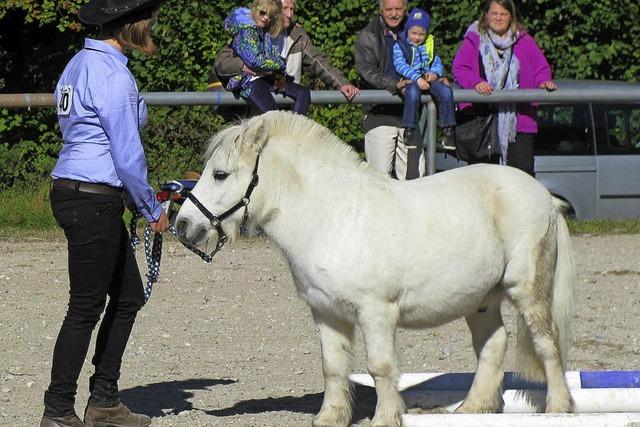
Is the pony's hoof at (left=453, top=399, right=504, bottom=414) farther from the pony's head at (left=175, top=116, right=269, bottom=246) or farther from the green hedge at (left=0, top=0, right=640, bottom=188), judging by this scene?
the green hedge at (left=0, top=0, right=640, bottom=188)

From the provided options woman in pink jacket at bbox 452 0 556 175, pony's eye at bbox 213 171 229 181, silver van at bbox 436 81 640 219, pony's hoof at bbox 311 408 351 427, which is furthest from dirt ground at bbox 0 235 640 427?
silver van at bbox 436 81 640 219

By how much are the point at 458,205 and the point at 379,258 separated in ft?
1.89

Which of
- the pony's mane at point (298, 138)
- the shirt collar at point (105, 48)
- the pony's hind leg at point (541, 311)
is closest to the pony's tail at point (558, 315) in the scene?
the pony's hind leg at point (541, 311)

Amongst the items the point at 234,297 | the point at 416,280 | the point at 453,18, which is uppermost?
the point at 453,18

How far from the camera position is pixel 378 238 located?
6.46 meters

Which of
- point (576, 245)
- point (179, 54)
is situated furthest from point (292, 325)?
point (179, 54)

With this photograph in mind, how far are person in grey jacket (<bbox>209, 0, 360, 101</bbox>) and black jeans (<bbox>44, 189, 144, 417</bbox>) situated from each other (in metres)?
4.07

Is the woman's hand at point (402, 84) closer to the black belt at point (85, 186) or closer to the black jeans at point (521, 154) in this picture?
the black jeans at point (521, 154)

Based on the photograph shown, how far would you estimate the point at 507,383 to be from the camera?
7.45m

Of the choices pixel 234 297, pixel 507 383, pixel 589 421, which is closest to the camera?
pixel 589 421

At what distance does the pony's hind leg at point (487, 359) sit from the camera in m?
7.01

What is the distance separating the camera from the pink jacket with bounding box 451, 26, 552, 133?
11.1m

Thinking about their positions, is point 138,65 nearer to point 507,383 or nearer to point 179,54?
point 179,54

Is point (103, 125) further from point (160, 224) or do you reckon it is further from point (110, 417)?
point (110, 417)
